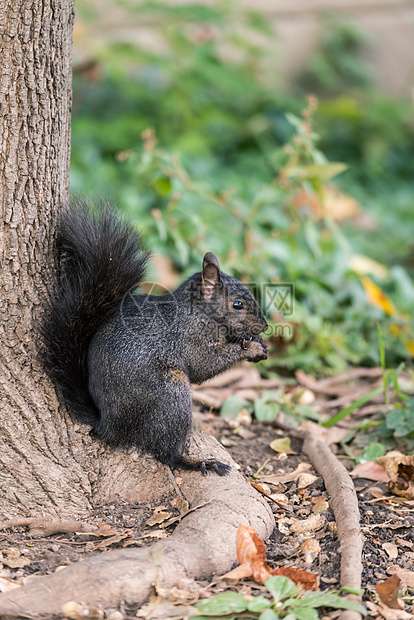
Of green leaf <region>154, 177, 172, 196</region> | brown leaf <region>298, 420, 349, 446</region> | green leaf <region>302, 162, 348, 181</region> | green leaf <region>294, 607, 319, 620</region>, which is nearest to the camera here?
green leaf <region>294, 607, 319, 620</region>

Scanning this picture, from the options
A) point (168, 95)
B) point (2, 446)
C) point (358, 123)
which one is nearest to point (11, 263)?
point (2, 446)

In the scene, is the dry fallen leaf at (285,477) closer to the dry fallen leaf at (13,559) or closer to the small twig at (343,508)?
the small twig at (343,508)

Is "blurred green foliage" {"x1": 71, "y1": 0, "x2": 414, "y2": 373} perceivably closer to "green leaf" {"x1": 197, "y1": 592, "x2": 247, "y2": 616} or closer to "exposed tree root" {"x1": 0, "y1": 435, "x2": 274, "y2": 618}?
"exposed tree root" {"x1": 0, "y1": 435, "x2": 274, "y2": 618}

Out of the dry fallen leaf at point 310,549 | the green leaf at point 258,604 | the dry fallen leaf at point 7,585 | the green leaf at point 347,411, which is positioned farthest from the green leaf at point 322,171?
the dry fallen leaf at point 7,585

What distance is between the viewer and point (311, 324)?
422cm

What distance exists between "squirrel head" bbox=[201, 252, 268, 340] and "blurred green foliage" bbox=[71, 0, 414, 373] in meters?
1.20

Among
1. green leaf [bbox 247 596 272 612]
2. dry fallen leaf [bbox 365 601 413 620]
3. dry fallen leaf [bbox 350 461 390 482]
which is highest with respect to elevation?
dry fallen leaf [bbox 350 461 390 482]

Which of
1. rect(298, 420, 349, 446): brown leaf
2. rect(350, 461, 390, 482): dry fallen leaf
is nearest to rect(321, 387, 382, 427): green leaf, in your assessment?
rect(298, 420, 349, 446): brown leaf

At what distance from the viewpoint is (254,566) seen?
1994 millimetres

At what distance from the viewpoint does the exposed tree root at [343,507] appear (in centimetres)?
194

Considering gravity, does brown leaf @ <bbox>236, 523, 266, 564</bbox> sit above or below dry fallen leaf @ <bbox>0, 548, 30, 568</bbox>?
above

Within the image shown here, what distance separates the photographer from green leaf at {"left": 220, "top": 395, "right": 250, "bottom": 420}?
332 centimetres

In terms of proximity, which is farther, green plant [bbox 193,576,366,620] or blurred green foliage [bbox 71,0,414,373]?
blurred green foliage [bbox 71,0,414,373]

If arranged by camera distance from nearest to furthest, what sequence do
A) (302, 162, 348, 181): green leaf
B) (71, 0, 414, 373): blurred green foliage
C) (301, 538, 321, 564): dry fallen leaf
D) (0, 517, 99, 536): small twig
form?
(301, 538, 321, 564): dry fallen leaf, (0, 517, 99, 536): small twig, (302, 162, 348, 181): green leaf, (71, 0, 414, 373): blurred green foliage
